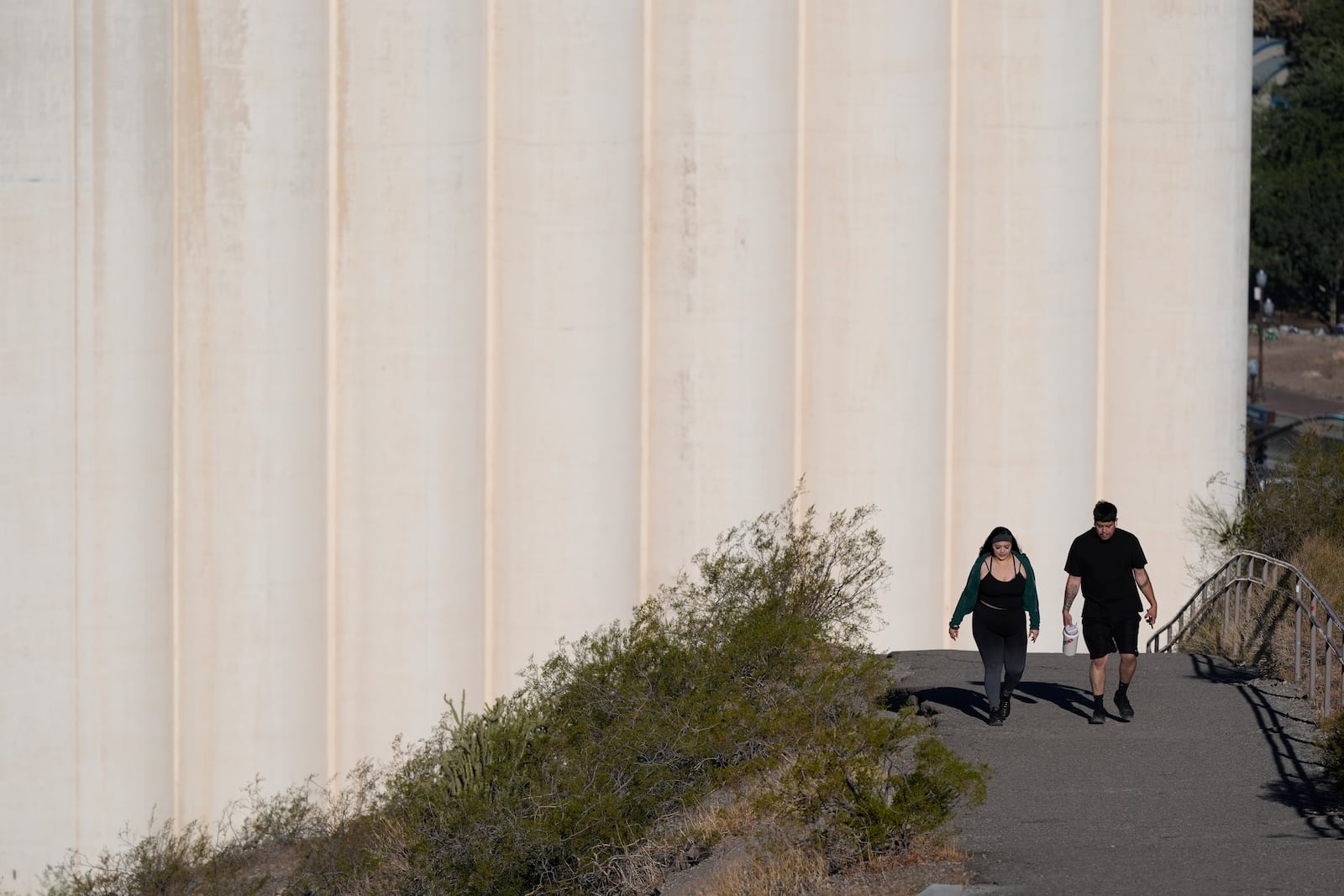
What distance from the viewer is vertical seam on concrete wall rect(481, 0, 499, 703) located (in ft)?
63.7

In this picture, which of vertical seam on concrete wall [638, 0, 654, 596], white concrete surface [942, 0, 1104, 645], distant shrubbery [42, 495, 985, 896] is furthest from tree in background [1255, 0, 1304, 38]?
distant shrubbery [42, 495, 985, 896]

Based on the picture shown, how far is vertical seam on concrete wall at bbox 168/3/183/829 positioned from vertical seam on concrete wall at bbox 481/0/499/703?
139 inches

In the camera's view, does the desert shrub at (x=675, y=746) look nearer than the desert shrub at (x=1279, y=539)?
Yes

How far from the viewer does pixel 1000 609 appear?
11.9 metres

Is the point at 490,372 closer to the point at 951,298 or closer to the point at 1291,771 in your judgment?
the point at 951,298

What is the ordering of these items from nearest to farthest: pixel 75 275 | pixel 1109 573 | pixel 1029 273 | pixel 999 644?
pixel 1109 573 < pixel 999 644 < pixel 1029 273 < pixel 75 275

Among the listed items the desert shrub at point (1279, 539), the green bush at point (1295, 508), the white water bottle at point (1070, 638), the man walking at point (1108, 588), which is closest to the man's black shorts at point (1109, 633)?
the man walking at point (1108, 588)

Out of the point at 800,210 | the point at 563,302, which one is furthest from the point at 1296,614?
the point at 563,302

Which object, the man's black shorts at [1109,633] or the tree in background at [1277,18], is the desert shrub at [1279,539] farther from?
the tree in background at [1277,18]

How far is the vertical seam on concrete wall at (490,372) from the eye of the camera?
765 inches

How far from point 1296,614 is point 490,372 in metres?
9.77

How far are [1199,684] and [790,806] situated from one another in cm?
476

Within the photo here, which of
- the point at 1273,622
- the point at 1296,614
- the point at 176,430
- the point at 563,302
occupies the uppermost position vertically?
the point at 563,302

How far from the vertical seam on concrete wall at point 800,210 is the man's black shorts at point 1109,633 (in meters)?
8.11
